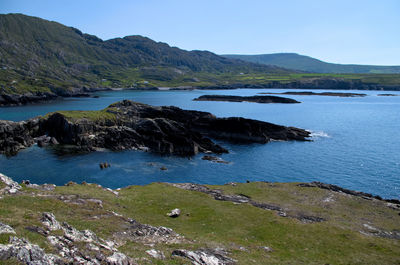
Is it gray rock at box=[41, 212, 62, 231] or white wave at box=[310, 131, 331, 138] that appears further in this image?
white wave at box=[310, 131, 331, 138]

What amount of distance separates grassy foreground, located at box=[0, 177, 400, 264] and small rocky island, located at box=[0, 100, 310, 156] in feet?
144

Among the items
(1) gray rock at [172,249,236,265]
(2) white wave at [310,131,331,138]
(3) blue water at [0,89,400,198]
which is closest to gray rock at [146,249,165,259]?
(1) gray rock at [172,249,236,265]

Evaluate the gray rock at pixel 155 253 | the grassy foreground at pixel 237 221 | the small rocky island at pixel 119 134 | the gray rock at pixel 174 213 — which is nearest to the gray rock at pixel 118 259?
the grassy foreground at pixel 237 221

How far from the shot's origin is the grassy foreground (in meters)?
26.8

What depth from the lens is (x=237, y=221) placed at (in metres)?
37.0

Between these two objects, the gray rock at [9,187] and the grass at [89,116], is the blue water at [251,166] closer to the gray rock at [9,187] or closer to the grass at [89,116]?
the grass at [89,116]

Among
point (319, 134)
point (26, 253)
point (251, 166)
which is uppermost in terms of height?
point (26, 253)

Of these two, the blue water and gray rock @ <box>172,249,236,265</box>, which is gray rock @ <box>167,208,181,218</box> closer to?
gray rock @ <box>172,249,236,265</box>

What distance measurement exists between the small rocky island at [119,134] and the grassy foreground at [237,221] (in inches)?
1722

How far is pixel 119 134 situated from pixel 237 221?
68451 millimetres

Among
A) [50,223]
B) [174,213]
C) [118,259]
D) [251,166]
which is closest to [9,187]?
[50,223]

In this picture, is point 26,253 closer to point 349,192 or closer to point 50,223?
point 50,223

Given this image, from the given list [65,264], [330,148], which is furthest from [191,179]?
[330,148]

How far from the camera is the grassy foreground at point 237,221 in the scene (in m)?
26.8
